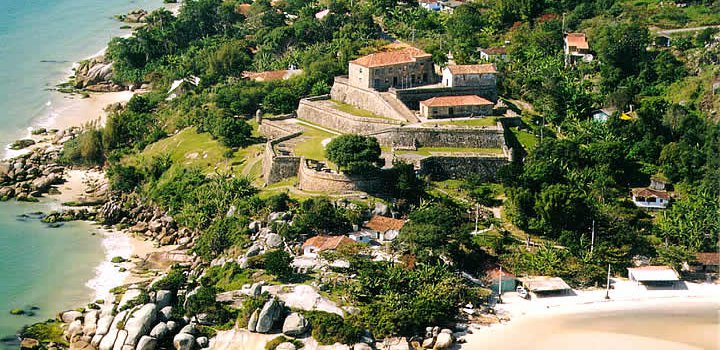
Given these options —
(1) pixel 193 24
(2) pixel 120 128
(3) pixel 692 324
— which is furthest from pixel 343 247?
(1) pixel 193 24

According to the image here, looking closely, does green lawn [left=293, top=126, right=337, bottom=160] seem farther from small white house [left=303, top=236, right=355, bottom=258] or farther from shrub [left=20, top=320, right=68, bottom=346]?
shrub [left=20, top=320, right=68, bottom=346]

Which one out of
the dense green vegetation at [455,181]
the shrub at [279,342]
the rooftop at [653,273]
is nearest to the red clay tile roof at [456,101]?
the dense green vegetation at [455,181]

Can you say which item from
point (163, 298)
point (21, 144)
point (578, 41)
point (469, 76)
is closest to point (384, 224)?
point (163, 298)

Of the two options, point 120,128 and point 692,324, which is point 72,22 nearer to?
point 120,128

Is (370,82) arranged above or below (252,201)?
above

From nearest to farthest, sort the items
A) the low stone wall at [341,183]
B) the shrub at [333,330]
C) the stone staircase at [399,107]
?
1. the shrub at [333,330]
2. the low stone wall at [341,183]
3. the stone staircase at [399,107]

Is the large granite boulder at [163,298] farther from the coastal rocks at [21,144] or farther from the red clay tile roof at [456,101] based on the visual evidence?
the coastal rocks at [21,144]

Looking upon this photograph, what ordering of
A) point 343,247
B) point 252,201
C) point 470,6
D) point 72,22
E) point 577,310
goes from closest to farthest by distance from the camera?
point 577,310 → point 343,247 → point 252,201 → point 470,6 → point 72,22
